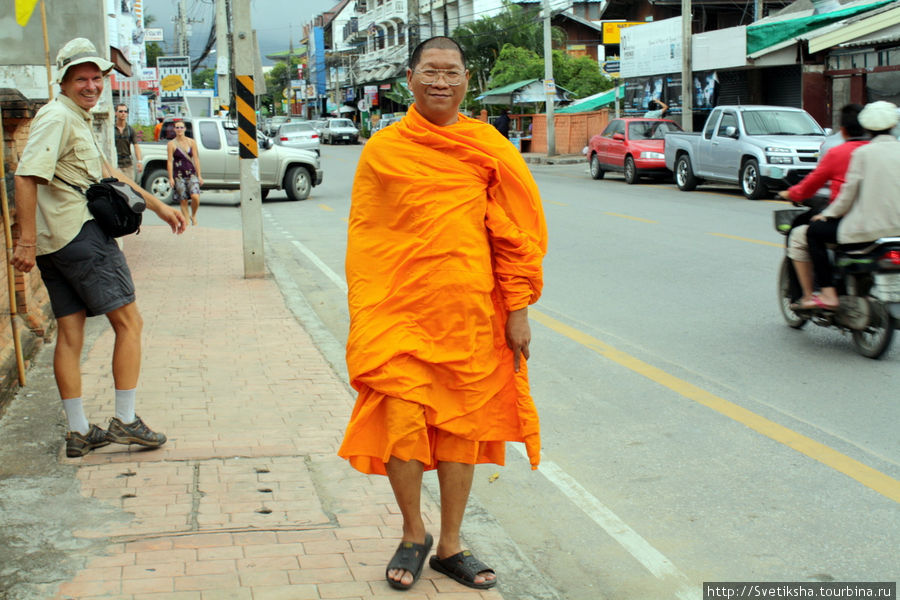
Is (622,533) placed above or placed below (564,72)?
below

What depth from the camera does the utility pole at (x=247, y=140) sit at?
36.0 ft

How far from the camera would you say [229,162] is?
878 inches

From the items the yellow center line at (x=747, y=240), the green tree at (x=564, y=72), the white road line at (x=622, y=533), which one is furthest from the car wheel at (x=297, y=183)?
the green tree at (x=564, y=72)

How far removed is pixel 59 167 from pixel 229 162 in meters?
17.8

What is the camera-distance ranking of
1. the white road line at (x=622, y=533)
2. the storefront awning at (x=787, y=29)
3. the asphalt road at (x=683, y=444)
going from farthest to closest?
the storefront awning at (x=787, y=29) < the asphalt road at (x=683, y=444) < the white road line at (x=622, y=533)

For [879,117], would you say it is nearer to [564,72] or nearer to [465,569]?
[465,569]

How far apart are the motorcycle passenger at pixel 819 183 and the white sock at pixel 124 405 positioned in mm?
5172

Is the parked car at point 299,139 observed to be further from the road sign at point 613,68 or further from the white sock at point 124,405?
the white sock at point 124,405

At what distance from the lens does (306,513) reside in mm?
4379

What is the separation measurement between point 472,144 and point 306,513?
5.89ft

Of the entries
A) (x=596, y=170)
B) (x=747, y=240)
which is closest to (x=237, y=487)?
(x=747, y=240)

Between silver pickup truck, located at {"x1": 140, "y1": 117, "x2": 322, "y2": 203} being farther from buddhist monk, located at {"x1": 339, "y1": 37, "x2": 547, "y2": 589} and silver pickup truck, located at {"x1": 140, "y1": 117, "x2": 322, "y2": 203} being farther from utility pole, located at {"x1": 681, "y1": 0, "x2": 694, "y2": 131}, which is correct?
buddhist monk, located at {"x1": 339, "y1": 37, "x2": 547, "y2": 589}

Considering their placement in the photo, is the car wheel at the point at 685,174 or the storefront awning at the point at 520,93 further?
the storefront awning at the point at 520,93

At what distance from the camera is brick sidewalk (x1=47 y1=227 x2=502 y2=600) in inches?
144
